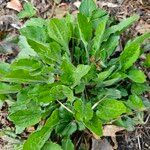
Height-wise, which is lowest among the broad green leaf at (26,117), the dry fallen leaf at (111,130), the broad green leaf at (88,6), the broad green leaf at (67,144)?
the broad green leaf at (67,144)

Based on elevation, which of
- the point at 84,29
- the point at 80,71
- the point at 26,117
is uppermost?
the point at 84,29

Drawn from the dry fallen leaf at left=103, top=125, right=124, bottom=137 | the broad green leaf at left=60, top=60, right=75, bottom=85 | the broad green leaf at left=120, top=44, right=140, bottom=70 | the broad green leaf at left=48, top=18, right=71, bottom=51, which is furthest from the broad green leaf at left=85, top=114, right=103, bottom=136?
the broad green leaf at left=48, top=18, right=71, bottom=51

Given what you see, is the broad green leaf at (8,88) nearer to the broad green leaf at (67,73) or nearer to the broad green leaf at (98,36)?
the broad green leaf at (67,73)

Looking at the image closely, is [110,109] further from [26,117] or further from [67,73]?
[26,117]

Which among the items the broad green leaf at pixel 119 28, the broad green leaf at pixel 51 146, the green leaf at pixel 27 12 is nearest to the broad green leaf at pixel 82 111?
the broad green leaf at pixel 51 146

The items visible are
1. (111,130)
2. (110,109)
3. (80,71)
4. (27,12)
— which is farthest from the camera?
(27,12)

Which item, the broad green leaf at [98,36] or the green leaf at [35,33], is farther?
the green leaf at [35,33]

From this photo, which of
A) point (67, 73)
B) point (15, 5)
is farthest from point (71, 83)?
point (15, 5)
